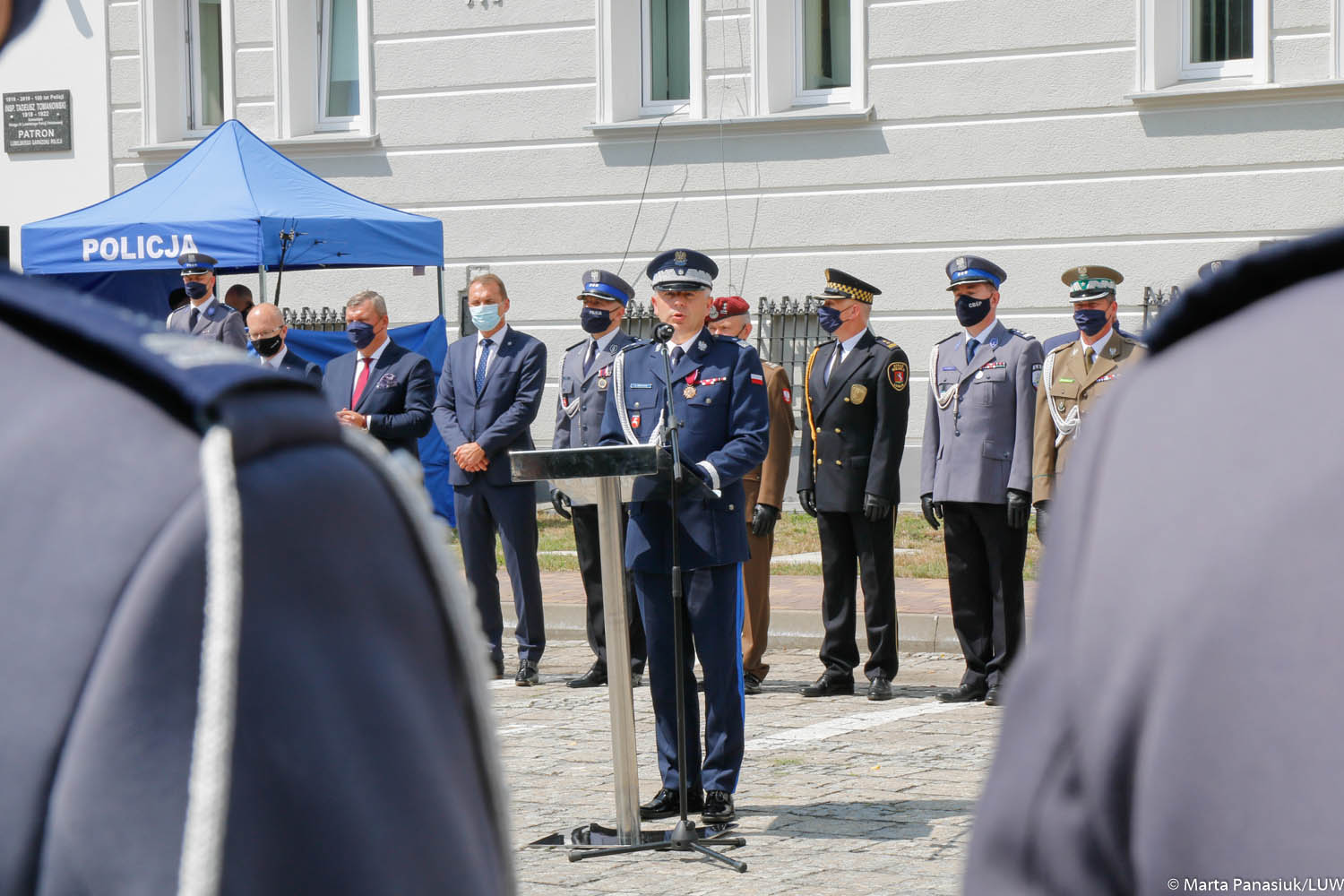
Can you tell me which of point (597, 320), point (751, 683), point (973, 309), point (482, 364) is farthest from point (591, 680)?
point (973, 309)

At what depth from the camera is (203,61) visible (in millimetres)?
16938

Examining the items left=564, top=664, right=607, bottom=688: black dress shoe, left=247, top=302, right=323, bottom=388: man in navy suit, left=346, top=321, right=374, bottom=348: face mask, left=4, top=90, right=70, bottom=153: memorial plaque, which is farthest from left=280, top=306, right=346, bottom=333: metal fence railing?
left=564, top=664, right=607, bottom=688: black dress shoe

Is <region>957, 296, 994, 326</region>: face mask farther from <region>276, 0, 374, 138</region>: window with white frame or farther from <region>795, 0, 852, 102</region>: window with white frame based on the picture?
<region>276, 0, 374, 138</region>: window with white frame

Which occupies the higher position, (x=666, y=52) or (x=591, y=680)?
(x=666, y=52)

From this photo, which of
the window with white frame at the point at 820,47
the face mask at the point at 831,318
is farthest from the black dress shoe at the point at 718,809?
the window with white frame at the point at 820,47

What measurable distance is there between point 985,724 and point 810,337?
740cm

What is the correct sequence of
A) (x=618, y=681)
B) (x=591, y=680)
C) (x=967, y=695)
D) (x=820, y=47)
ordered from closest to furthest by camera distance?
(x=618, y=681), (x=967, y=695), (x=591, y=680), (x=820, y=47)

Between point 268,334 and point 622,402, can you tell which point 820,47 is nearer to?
point 268,334

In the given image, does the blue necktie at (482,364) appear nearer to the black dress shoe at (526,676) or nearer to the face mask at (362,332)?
the face mask at (362,332)

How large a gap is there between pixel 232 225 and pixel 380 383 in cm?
235

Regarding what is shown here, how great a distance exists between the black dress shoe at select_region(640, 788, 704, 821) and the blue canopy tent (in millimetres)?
6170

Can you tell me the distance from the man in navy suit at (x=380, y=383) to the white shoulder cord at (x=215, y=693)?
8.73 metres

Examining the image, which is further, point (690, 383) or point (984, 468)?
point (984, 468)

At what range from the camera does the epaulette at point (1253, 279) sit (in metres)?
0.80
